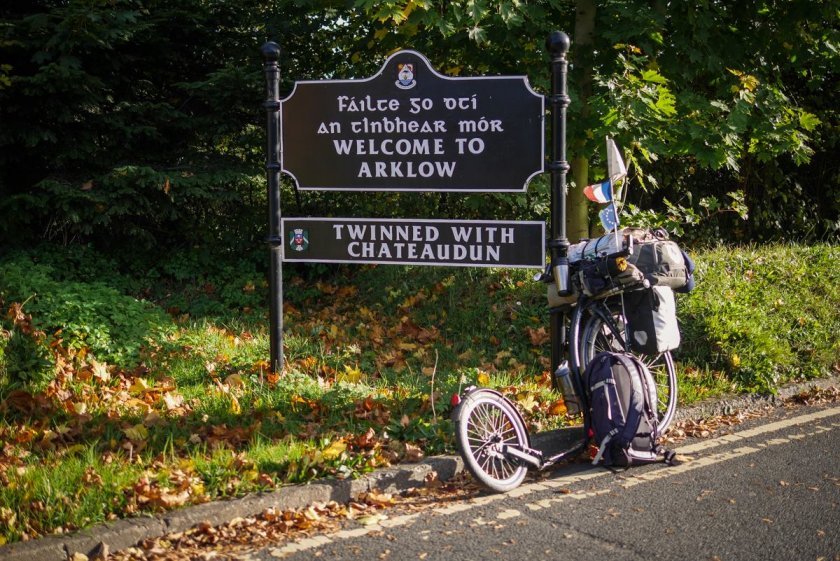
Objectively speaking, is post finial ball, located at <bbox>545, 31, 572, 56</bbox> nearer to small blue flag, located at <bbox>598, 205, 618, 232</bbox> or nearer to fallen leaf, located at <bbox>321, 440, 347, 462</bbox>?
small blue flag, located at <bbox>598, 205, 618, 232</bbox>

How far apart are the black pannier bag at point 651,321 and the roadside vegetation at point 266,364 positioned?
868mm

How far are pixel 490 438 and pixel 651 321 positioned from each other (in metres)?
1.44

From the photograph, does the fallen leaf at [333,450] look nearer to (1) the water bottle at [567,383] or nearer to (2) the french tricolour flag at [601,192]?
(1) the water bottle at [567,383]

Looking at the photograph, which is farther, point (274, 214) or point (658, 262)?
point (274, 214)

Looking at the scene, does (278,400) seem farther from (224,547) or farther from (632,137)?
(632,137)

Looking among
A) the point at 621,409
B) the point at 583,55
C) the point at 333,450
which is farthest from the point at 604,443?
the point at 583,55

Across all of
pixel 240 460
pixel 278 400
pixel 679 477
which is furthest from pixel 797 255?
pixel 240 460

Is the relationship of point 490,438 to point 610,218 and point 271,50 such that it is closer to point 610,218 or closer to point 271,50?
point 610,218

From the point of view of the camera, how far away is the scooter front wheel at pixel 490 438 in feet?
15.9

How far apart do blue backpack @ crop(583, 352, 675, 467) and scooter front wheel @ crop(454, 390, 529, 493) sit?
50cm

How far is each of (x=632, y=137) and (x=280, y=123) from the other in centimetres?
339

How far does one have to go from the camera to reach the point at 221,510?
4488mm

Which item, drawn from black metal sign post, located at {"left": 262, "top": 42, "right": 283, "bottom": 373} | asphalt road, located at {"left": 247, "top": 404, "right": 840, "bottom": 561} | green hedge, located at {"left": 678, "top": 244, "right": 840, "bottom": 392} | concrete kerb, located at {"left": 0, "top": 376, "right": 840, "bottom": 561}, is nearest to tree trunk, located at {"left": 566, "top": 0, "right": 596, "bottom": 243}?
green hedge, located at {"left": 678, "top": 244, "right": 840, "bottom": 392}

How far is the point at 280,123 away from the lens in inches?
277
